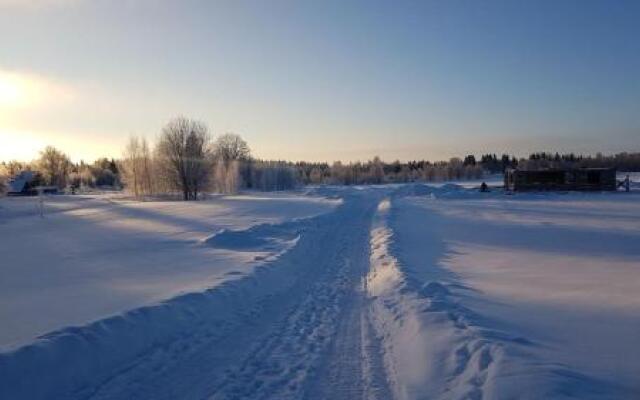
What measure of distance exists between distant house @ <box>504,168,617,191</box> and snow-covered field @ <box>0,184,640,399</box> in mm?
42391

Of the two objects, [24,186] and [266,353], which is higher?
[24,186]

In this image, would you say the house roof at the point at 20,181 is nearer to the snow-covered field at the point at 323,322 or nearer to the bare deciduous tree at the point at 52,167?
the bare deciduous tree at the point at 52,167

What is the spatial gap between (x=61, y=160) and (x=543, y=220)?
367 feet

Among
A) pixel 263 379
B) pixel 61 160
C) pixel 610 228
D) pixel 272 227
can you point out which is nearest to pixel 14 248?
pixel 272 227

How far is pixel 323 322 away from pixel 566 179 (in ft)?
185

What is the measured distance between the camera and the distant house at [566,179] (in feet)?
188

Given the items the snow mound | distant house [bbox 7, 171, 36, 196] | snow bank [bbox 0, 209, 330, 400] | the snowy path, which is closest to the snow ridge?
the snowy path

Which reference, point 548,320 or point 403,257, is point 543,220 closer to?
point 403,257

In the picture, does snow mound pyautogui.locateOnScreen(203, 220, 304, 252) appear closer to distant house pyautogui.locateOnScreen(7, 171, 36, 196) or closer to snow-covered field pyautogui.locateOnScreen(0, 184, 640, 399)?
snow-covered field pyautogui.locateOnScreen(0, 184, 640, 399)

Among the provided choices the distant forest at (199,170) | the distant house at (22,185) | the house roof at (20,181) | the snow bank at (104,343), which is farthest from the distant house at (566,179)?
the house roof at (20,181)

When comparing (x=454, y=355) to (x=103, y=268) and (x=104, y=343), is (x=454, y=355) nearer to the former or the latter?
(x=104, y=343)

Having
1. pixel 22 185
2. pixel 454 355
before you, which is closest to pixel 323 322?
pixel 454 355

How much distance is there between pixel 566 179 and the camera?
5878 centimetres

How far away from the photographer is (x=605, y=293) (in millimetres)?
10273
